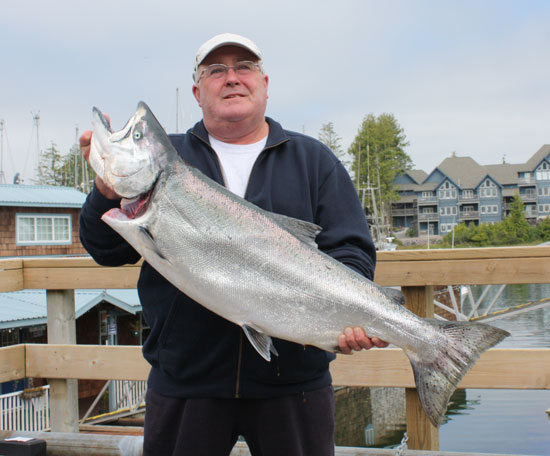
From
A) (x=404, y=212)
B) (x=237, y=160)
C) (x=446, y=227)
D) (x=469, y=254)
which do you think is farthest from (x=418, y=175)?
(x=237, y=160)

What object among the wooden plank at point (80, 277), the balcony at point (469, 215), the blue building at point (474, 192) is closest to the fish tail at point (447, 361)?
the wooden plank at point (80, 277)

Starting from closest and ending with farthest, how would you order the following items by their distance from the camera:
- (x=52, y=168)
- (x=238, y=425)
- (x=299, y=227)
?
(x=299, y=227) < (x=238, y=425) < (x=52, y=168)

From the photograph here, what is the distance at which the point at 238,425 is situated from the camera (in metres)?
2.41

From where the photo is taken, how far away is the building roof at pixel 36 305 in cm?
1455

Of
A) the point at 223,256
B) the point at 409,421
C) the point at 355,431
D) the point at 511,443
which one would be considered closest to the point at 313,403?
the point at 223,256

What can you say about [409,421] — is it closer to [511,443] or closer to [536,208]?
[511,443]

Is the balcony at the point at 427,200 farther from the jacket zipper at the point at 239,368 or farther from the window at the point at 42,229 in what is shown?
the jacket zipper at the point at 239,368

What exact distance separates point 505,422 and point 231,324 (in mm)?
10614

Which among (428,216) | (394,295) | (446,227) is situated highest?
(428,216)

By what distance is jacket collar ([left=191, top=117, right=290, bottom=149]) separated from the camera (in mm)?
2498

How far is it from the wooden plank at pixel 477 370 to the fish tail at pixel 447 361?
0.72 m

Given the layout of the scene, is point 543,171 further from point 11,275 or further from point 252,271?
point 252,271

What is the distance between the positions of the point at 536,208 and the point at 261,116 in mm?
87043

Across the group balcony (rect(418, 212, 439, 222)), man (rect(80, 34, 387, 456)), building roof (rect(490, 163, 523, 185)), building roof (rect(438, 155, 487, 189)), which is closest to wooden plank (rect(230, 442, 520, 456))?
man (rect(80, 34, 387, 456))
